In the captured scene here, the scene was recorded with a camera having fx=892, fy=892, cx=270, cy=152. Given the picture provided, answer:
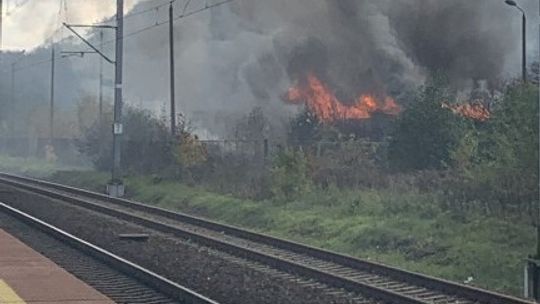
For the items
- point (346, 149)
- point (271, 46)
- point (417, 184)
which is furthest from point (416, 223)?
point (271, 46)

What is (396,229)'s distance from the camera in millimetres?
17859

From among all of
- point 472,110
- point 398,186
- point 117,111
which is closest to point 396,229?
point 398,186

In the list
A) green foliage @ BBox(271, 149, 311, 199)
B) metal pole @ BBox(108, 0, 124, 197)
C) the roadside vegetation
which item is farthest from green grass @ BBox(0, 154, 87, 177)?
green foliage @ BBox(271, 149, 311, 199)

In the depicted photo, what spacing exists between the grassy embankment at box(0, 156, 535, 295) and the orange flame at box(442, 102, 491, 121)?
221 inches

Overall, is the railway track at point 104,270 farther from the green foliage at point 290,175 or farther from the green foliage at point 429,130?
the green foliage at point 429,130

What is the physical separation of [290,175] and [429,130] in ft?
17.3

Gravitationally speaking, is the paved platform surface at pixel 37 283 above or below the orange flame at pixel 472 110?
below

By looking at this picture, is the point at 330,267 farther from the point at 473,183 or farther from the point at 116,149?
the point at 116,149

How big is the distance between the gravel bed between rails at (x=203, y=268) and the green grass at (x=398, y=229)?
8.96 feet

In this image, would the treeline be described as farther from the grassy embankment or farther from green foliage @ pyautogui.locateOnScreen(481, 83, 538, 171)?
the grassy embankment

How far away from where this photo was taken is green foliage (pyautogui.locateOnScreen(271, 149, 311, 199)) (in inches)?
984

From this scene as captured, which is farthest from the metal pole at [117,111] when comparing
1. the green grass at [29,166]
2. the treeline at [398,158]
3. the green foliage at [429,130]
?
the green grass at [29,166]

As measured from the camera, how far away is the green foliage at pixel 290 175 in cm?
2498

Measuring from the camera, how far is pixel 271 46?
182 ft
